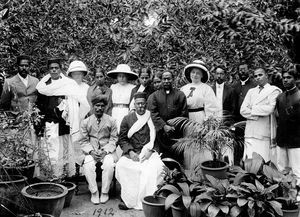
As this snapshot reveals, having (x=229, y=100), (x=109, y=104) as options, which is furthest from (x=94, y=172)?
(x=229, y=100)

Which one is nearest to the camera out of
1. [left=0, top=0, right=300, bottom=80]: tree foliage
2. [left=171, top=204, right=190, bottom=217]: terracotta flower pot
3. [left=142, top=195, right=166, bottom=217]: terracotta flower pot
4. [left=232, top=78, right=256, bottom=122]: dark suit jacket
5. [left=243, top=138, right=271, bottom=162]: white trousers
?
[left=171, top=204, right=190, bottom=217]: terracotta flower pot

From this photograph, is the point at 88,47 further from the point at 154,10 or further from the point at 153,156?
the point at 153,156

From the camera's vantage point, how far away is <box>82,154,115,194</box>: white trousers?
19.1 feet

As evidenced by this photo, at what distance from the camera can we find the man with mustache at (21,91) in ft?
19.2

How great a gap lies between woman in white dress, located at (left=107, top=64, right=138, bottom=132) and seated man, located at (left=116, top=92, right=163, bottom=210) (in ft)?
2.79

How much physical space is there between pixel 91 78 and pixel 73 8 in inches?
64.4

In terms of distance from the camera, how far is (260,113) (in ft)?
20.4

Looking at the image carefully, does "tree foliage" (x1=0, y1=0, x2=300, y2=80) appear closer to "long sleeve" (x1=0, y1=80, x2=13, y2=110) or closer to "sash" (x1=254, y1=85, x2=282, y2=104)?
"sash" (x1=254, y1=85, x2=282, y2=104)

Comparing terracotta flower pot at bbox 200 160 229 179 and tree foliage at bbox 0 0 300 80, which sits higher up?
tree foliage at bbox 0 0 300 80

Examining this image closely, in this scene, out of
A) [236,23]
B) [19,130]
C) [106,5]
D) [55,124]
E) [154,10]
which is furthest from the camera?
[106,5]

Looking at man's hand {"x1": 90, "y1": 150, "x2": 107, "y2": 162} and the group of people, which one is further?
man's hand {"x1": 90, "y1": 150, "x2": 107, "y2": 162}

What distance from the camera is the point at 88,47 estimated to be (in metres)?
9.59

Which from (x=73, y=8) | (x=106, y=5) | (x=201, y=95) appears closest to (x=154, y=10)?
(x=201, y=95)

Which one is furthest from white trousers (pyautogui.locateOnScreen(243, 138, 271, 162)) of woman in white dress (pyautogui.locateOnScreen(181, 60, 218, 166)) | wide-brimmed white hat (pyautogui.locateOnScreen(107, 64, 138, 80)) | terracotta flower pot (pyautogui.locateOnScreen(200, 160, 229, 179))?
wide-brimmed white hat (pyautogui.locateOnScreen(107, 64, 138, 80))
